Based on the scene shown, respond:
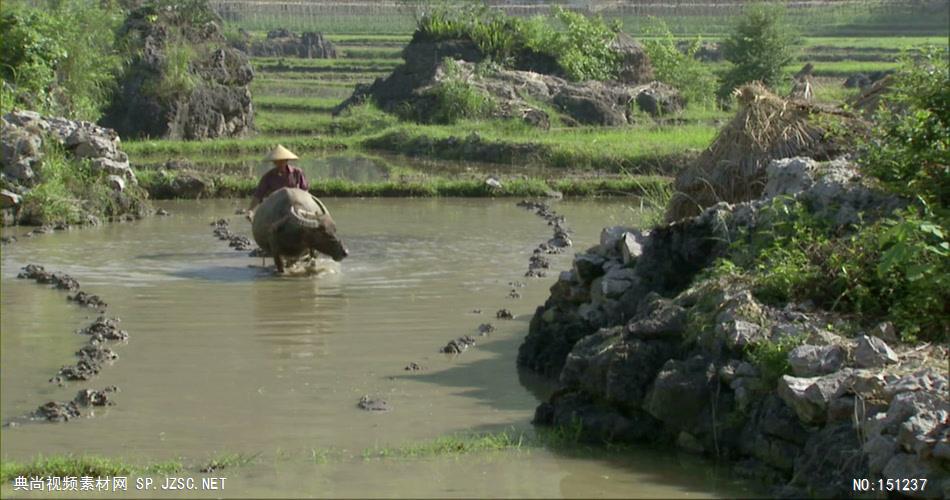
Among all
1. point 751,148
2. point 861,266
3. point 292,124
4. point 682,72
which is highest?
point 751,148

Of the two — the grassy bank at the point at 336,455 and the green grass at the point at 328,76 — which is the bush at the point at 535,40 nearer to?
the green grass at the point at 328,76

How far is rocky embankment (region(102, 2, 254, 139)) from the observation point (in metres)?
25.9

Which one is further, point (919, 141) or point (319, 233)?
point (319, 233)

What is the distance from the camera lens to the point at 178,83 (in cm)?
2595

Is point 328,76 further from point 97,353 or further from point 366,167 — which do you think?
point 97,353

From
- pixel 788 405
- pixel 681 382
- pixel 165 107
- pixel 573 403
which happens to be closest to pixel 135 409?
pixel 573 403

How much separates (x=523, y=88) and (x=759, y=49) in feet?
18.9

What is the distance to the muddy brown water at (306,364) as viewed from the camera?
7.08 meters

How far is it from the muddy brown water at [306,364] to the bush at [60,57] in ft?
13.8

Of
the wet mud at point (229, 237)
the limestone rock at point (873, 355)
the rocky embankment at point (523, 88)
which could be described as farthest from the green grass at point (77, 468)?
the rocky embankment at point (523, 88)

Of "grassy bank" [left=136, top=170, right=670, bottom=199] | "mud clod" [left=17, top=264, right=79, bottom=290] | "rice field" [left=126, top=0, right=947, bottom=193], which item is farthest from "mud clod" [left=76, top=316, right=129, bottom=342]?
"grassy bank" [left=136, top=170, right=670, bottom=199]

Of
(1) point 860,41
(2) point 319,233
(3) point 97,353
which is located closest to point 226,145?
(2) point 319,233

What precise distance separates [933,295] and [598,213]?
34.9 feet

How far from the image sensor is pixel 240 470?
6.99 m
